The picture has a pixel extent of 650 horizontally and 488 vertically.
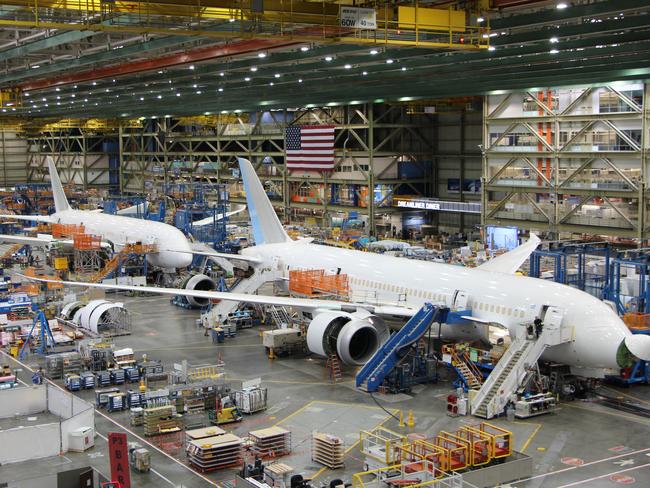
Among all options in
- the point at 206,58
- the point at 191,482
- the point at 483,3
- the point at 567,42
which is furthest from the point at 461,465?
the point at 206,58

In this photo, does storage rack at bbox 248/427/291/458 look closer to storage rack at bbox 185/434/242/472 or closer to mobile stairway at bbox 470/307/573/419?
storage rack at bbox 185/434/242/472

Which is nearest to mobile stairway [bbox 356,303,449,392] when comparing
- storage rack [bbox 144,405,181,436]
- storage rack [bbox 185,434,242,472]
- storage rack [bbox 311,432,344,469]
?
storage rack [bbox 311,432,344,469]

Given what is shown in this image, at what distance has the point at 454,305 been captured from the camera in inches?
1351

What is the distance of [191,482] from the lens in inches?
949

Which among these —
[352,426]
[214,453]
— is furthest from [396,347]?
[214,453]

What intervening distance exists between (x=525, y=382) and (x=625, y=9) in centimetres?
1352

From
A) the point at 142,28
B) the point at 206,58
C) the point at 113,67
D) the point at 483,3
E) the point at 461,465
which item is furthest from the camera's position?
the point at 113,67

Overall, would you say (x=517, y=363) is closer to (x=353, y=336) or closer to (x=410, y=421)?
(x=410, y=421)

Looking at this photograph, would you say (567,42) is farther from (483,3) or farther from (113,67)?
(113,67)

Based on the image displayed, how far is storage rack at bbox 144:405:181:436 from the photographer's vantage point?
28.2m

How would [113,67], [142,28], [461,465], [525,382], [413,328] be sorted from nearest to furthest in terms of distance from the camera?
1. [461,465]
2. [142,28]
3. [525,382]
4. [413,328]
5. [113,67]

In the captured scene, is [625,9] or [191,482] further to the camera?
[625,9]

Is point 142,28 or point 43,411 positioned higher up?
point 142,28

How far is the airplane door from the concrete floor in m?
3.17
